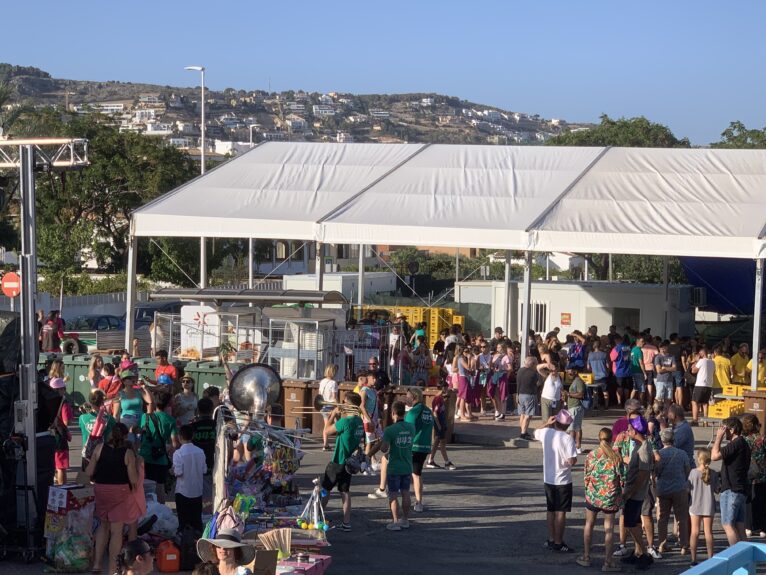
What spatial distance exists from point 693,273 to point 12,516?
22838 mm

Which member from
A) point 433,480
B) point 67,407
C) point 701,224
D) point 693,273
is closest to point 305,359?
point 433,480

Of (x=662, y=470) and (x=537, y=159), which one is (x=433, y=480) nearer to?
(x=662, y=470)

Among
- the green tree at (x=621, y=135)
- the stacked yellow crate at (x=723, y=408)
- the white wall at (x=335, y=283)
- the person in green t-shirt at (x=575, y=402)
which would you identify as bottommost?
the stacked yellow crate at (x=723, y=408)

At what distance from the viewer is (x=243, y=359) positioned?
847 inches

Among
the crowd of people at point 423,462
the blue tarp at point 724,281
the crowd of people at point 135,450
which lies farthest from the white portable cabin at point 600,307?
the crowd of people at point 135,450

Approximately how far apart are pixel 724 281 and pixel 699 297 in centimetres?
93

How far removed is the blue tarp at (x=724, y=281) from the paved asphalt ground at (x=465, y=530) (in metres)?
14.2

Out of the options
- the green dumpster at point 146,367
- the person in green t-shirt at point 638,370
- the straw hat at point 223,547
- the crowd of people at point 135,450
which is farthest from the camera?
the person in green t-shirt at point 638,370

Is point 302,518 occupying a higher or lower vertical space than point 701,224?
lower

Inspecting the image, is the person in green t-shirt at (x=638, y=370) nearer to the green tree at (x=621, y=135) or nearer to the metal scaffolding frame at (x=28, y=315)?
the metal scaffolding frame at (x=28, y=315)

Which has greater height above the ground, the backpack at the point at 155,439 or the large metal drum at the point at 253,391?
the large metal drum at the point at 253,391

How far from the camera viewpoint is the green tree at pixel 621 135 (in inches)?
2790

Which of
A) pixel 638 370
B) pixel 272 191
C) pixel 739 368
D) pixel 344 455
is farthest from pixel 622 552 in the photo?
pixel 272 191

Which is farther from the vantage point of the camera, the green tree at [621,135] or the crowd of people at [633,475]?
the green tree at [621,135]
